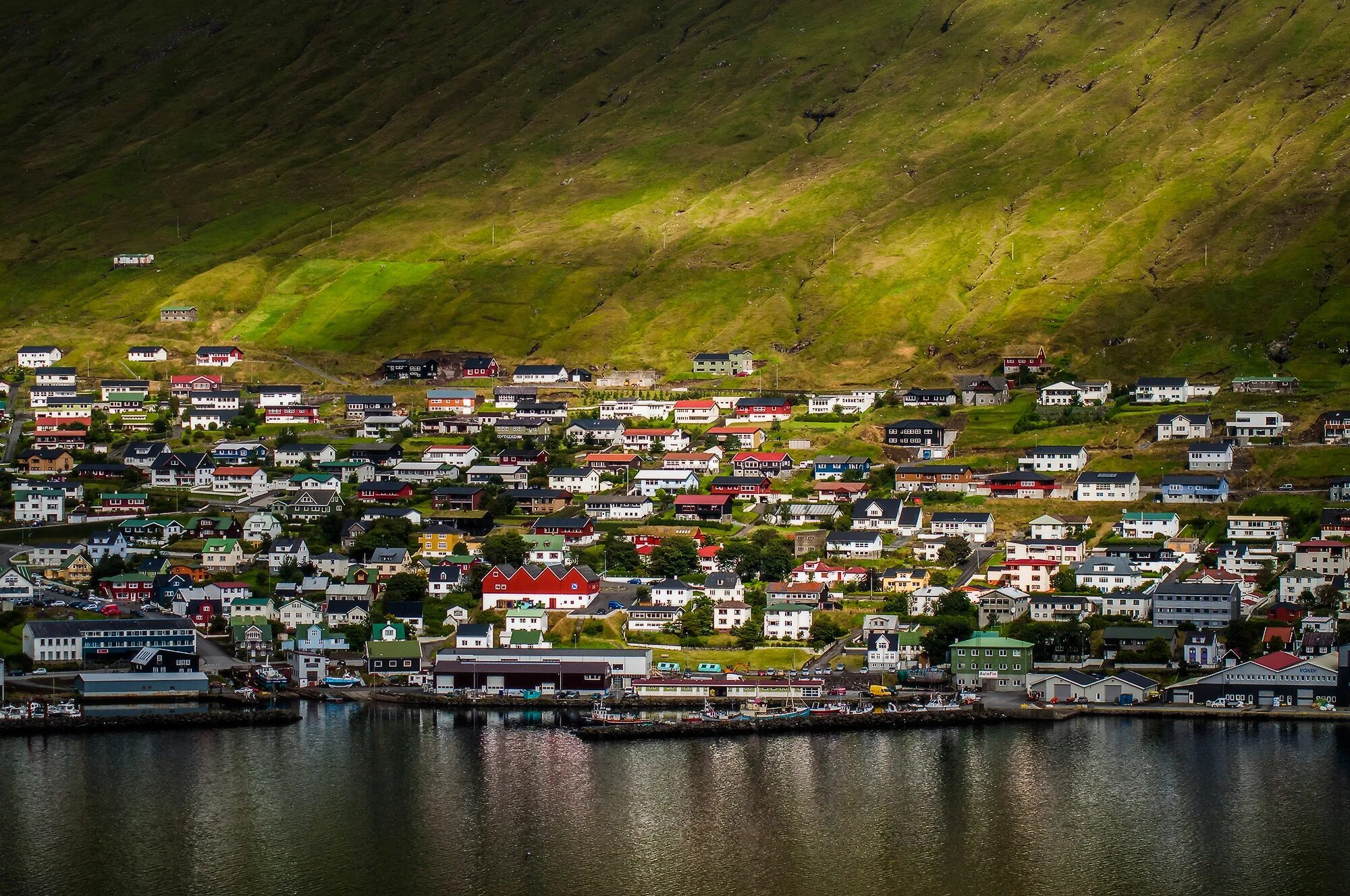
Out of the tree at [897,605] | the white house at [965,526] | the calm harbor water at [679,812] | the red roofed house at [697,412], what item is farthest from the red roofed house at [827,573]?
the red roofed house at [697,412]

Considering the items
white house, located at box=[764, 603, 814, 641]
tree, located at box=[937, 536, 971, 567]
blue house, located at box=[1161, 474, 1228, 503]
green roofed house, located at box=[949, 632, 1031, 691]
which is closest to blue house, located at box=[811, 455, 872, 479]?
tree, located at box=[937, 536, 971, 567]

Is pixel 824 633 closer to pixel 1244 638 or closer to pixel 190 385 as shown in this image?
pixel 1244 638

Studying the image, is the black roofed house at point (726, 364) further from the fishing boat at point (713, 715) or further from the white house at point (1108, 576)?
the fishing boat at point (713, 715)

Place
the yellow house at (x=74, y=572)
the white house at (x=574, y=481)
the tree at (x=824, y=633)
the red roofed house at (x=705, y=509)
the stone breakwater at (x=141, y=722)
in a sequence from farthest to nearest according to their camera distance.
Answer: the white house at (x=574, y=481)
the red roofed house at (x=705, y=509)
the yellow house at (x=74, y=572)
the tree at (x=824, y=633)
the stone breakwater at (x=141, y=722)

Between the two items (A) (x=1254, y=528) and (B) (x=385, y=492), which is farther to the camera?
(B) (x=385, y=492)

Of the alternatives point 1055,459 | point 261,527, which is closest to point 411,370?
point 261,527

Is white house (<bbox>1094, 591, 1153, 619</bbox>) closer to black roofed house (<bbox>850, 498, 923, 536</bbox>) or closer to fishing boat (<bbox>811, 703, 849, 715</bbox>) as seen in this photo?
black roofed house (<bbox>850, 498, 923, 536</bbox>)
